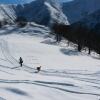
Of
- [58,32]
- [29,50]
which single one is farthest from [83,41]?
[29,50]

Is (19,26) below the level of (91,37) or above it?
above

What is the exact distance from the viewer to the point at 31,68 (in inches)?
1619

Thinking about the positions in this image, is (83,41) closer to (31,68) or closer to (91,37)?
(91,37)

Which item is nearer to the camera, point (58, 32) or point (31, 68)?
point (31, 68)

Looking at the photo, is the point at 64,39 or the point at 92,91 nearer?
the point at 92,91

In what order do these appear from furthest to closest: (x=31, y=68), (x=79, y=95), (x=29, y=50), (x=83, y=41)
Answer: (x=83, y=41)
(x=29, y=50)
(x=31, y=68)
(x=79, y=95)

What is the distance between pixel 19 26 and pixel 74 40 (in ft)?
165

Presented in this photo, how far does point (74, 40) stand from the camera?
8844cm

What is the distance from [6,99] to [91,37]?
239 ft

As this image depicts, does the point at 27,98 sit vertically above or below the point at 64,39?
below

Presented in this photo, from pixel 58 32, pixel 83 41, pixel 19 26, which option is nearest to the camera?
pixel 83 41

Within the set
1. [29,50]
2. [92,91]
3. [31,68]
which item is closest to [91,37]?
[29,50]

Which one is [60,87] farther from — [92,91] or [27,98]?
[27,98]

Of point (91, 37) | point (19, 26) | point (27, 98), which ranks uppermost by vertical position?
point (19, 26)
